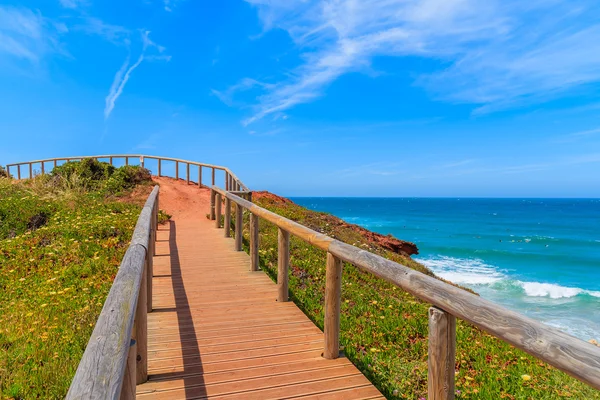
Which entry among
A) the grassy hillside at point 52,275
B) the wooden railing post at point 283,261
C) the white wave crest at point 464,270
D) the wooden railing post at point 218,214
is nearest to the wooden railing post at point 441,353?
the wooden railing post at point 283,261

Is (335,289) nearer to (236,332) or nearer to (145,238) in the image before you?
(236,332)

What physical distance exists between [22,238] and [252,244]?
20.2ft

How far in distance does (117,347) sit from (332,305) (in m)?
2.43

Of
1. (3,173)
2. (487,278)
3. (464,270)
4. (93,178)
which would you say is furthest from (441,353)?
(3,173)

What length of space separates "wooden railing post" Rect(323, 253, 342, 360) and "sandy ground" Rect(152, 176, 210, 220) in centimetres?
1085

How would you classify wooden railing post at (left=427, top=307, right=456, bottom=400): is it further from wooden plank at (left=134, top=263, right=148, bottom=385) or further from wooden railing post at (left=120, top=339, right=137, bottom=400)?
wooden plank at (left=134, top=263, right=148, bottom=385)

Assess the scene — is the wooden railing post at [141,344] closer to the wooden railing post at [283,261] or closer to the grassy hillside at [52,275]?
the grassy hillside at [52,275]

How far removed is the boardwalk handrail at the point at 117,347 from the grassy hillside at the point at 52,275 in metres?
1.34

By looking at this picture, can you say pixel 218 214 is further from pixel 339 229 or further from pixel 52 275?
pixel 52 275

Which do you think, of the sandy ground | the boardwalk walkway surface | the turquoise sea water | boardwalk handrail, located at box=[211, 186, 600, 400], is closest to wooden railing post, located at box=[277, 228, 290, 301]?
the boardwalk walkway surface

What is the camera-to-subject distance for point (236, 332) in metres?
4.34

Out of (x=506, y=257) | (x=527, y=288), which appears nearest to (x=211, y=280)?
(x=527, y=288)

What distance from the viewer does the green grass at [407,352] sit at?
3.95 m

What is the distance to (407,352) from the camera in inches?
188
